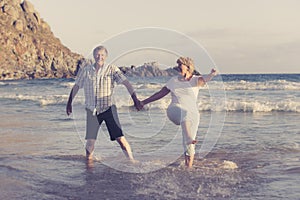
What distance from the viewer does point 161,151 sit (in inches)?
356

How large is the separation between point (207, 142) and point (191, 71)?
10.7 ft

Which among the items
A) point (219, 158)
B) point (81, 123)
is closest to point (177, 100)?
point (219, 158)

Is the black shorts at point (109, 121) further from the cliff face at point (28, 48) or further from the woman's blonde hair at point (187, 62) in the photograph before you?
the cliff face at point (28, 48)

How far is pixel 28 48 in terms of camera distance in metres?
115

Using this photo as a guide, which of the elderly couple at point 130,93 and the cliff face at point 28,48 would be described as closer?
the elderly couple at point 130,93

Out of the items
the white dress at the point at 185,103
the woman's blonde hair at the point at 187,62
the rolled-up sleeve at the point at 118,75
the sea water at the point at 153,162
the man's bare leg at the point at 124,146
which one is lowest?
the sea water at the point at 153,162

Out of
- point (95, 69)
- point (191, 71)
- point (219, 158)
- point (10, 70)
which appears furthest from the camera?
point (10, 70)

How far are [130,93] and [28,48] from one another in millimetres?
111939

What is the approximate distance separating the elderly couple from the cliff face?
299 feet

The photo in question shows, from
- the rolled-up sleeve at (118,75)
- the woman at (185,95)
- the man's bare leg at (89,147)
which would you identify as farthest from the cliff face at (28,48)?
the woman at (185,95)

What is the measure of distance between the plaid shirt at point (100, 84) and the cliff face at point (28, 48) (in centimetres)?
9124

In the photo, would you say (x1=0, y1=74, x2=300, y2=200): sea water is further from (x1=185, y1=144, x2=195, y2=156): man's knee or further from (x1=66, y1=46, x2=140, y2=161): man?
(x1=66, y1=46, x2=140, y2=161): man

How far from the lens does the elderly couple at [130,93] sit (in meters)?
7.09

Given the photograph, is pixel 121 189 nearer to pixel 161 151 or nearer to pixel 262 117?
pixel 161 151
